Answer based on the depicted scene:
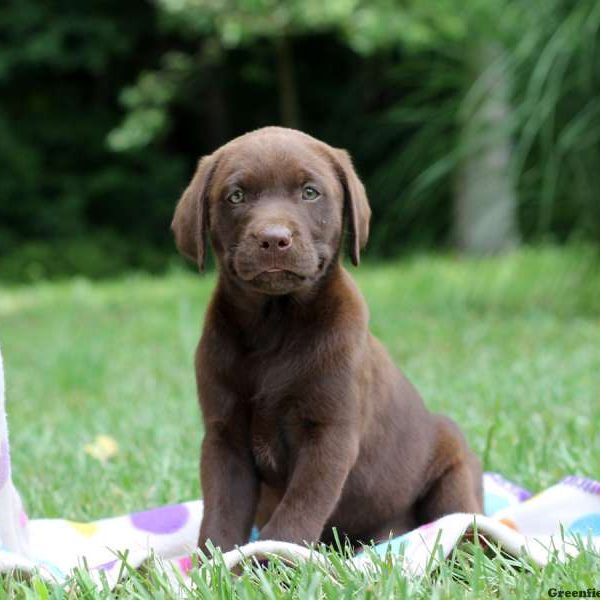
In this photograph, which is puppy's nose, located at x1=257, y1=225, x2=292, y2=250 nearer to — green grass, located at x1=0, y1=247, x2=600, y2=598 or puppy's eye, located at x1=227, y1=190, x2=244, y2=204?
puppy's eye, located at x1=227, y1=190, x2=244, y2=204

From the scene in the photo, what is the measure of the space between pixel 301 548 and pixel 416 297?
605 cm

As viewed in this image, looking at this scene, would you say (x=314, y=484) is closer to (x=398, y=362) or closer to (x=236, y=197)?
(x=236, y=197)

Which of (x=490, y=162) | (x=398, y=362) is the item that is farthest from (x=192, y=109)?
(x=398, y=362)

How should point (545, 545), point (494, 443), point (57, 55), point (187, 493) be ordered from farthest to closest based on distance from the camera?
point (57, 55) → point (494, 443) → point (187, 493) → point (545, 545)

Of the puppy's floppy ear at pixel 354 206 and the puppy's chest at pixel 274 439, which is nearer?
the puppy's chest at pixel 274 439

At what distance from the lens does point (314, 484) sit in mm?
2562

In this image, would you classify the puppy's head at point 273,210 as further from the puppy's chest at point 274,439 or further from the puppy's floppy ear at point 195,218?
the puppy's chest at point 274,439

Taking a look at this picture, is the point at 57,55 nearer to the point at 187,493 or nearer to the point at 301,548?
the point at 187,493

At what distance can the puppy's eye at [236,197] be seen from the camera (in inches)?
104

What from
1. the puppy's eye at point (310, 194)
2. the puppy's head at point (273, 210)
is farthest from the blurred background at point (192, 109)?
the puppy's eye at point (310, 194)

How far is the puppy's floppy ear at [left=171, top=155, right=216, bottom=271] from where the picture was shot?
274 centimetres

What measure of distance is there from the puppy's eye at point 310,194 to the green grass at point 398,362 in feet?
2.83

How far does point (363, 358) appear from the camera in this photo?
274 cm

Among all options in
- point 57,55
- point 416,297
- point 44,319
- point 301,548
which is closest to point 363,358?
point 301,548
